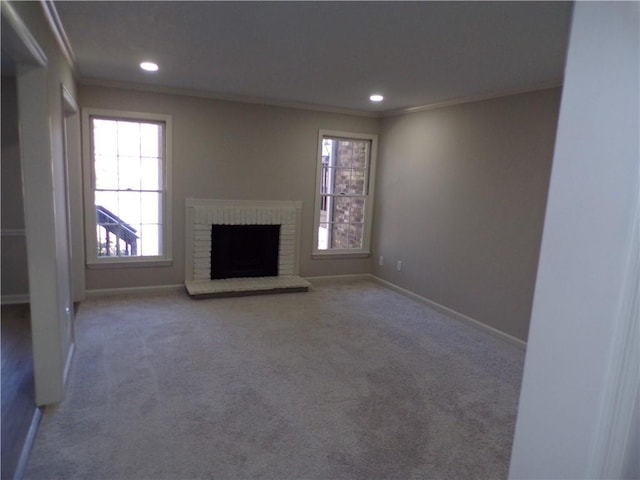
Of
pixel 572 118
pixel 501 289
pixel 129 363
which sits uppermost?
pixel 572 118

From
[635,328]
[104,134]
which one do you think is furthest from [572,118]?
[104,134]

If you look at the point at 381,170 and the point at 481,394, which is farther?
the point at 381,170

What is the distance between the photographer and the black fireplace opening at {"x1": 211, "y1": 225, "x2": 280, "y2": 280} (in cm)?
520

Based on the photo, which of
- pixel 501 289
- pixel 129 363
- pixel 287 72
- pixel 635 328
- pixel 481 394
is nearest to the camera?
pixel 635 328

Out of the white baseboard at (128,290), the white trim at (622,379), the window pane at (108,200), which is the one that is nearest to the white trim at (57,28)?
the window pane at (108,200)

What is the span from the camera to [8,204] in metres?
4.43

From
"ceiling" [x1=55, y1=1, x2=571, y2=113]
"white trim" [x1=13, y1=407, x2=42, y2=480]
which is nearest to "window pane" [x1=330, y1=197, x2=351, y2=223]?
"ceiling" [x1=55, y1=1, x2=571, y2=113]

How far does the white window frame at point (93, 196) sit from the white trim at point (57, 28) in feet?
3.24

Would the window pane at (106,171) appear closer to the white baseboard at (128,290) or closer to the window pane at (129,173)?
the window pane at (129,173)

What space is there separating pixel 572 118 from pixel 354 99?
4227 mm

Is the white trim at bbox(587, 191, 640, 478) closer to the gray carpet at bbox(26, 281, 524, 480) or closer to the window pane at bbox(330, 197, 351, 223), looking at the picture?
the gray carpet at bbox(26, 281, 524, 480)

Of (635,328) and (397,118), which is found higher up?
(397,118)

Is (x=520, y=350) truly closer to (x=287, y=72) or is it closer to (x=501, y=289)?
(x=501, y=289)

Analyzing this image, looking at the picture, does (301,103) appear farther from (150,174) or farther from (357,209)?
(150,174)
